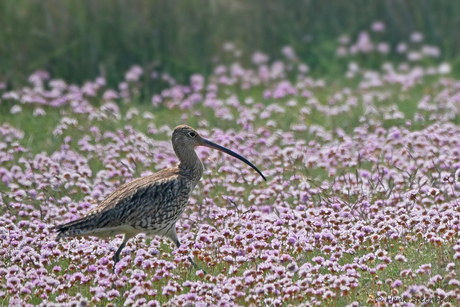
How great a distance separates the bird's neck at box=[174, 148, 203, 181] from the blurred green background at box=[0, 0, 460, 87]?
699 cm

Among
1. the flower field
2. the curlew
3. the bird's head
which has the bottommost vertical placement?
the flower field

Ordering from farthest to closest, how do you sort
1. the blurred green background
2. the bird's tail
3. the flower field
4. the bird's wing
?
the blurred green background < the bird's wing < the bird's tail < the flower field

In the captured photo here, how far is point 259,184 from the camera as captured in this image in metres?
10.8

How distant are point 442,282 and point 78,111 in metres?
7.82

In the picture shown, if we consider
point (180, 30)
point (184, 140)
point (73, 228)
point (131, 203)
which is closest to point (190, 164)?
point (184, 140)

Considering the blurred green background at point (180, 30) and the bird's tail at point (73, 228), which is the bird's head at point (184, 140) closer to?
the bird's tail at point (73, 228)

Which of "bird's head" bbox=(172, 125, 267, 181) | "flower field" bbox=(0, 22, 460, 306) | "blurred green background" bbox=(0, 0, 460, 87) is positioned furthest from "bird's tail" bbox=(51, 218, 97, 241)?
"blurred green background" bbox=(0, 0, 460, 87)

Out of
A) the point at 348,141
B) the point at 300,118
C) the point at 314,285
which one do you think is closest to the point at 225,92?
the point at 300,118

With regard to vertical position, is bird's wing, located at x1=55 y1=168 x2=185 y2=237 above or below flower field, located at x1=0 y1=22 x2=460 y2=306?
above

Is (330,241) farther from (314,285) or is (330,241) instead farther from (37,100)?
(37,100)

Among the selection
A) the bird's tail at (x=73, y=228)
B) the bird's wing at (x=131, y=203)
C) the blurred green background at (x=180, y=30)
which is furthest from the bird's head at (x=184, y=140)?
the blurred green background at (x=180, y=30)

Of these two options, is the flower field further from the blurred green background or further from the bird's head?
the bird's head

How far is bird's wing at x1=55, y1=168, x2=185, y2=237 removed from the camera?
8023 millimetres

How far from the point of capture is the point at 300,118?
46.0 ft
